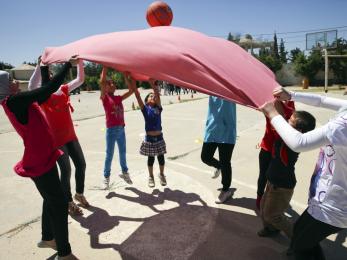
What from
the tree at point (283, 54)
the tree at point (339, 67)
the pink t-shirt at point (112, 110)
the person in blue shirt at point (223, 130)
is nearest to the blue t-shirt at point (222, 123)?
the person in blue shirt at point (223, 130)

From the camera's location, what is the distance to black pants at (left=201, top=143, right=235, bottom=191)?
4703mm

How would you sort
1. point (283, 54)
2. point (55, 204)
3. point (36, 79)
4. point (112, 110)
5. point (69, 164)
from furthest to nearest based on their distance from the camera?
point (283, 54) < point (112, 110) < point (69, 164) < point (36, 79) < point (55, 204)

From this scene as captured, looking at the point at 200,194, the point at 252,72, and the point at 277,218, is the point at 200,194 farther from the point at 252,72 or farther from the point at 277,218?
the point at 252,72

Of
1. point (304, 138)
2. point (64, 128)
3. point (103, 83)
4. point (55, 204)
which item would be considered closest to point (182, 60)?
point (304, 138)

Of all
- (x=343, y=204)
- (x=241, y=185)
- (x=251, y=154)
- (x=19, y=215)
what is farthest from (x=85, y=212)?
(x=251, y=154)

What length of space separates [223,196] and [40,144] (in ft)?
9.28

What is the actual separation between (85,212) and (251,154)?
4162mm

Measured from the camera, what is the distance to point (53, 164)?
3186 millimetres

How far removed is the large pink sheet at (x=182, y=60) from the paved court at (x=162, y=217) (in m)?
1.84

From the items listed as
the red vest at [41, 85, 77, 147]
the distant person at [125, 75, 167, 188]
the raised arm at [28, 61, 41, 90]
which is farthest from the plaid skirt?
the raised arm at [28, 61, 41, 90]

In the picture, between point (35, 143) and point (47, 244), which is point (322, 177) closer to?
point (35, 143)

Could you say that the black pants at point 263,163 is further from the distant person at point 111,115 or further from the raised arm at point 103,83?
the raised arm at point 103,83

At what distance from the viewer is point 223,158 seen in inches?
186

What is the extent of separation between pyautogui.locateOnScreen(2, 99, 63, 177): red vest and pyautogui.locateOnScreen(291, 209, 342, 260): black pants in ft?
7.86
